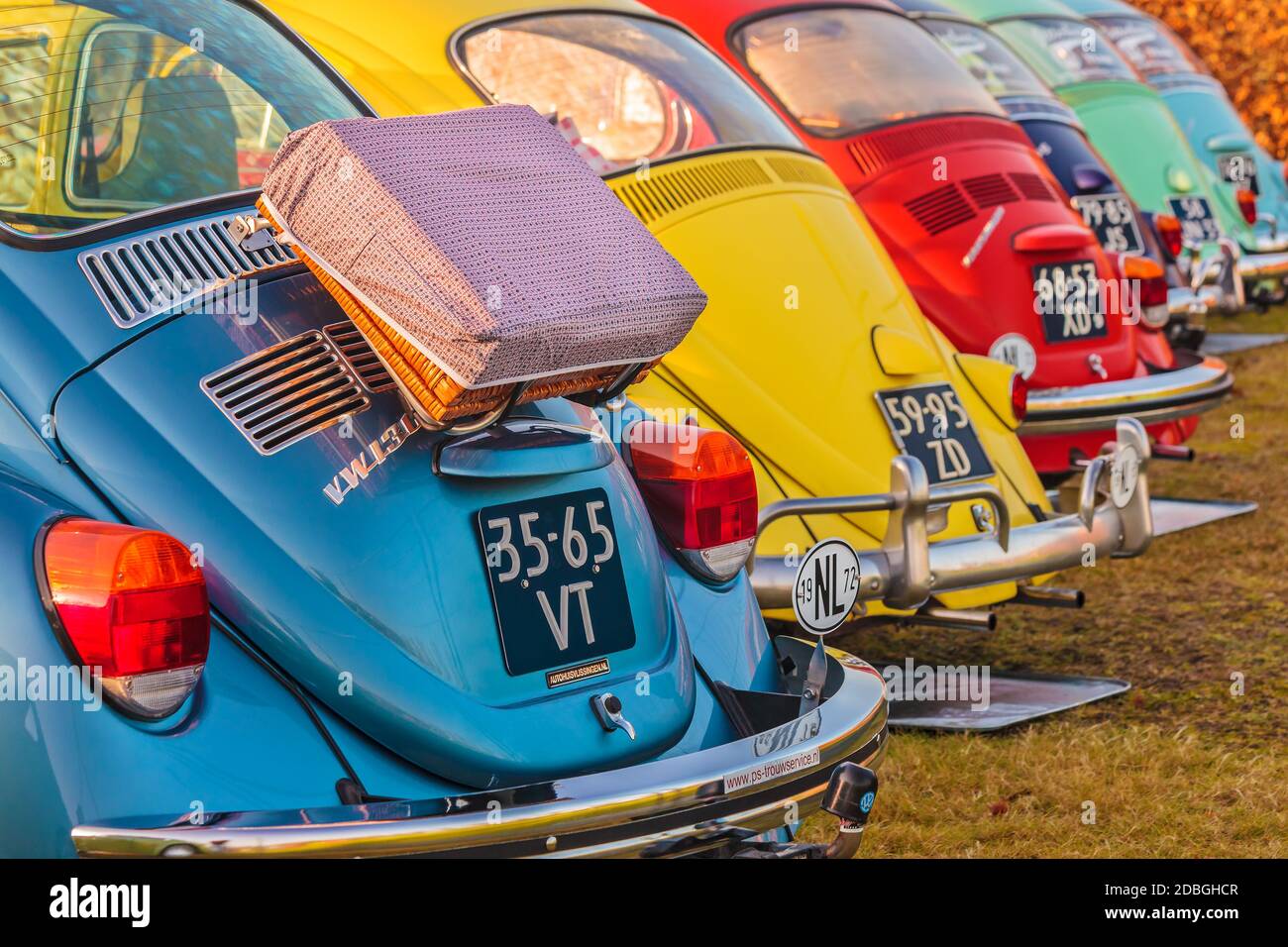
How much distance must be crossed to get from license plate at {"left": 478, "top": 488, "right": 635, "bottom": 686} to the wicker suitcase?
0.70 ft

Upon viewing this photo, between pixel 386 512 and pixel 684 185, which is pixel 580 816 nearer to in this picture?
pixel 386 512

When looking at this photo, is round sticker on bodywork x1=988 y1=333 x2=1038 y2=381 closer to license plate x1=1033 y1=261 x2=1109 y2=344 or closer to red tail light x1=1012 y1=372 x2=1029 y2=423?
license plate x1=1033 y1=261 x2=1109 y2=344

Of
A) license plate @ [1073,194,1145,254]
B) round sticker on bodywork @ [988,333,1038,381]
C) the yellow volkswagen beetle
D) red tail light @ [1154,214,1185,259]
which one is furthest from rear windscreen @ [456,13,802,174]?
red tail light @ [1154,214,1185,259]

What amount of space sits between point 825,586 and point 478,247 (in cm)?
108

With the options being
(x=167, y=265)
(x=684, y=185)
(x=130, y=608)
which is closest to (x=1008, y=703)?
(x=684, y=185)

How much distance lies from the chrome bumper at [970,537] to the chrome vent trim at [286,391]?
145cm

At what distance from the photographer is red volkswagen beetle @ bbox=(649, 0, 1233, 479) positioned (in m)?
6.84

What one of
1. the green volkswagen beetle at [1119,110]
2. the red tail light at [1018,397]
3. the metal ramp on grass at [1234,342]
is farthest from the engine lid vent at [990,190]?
the metal ramp on grass at [1234,342]

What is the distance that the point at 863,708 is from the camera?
10.8ft

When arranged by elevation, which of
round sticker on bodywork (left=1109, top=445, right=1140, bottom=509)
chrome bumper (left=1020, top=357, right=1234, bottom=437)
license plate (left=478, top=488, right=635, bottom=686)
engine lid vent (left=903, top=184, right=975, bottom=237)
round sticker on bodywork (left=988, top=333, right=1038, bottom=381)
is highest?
engine lid vent (left=903, top=184, right=975, bottom=237)

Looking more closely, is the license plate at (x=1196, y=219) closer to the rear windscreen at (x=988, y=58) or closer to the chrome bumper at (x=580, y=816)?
the rear windscreen at (x=988, y=58)

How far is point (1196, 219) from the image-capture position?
11109 millimetres

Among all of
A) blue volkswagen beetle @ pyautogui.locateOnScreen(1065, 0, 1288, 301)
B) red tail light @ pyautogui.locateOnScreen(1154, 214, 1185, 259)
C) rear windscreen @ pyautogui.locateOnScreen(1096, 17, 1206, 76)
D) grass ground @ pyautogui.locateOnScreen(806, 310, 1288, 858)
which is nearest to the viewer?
grass ground @ pyautogui.locateOnScreen(806, 310, 1288, 858)
